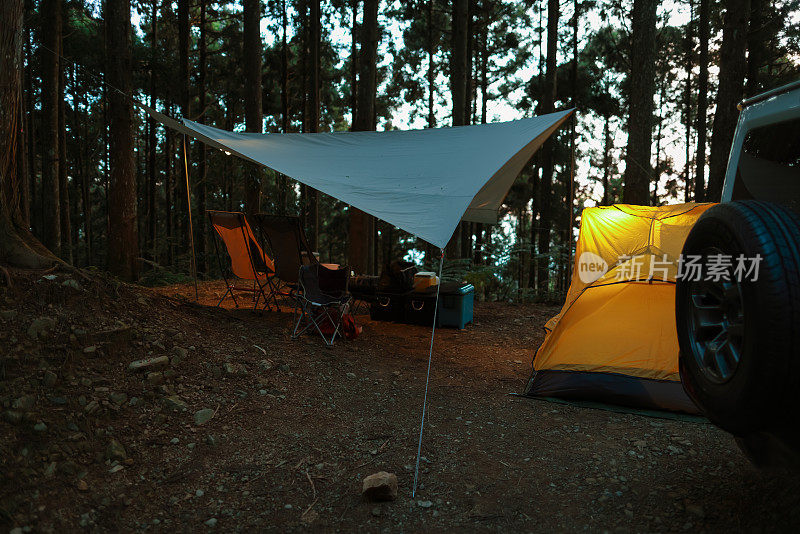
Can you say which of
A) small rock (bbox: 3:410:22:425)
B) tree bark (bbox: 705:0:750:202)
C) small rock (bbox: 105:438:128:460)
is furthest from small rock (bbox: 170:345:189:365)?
tree bark (bbox: 705:0:750:202)

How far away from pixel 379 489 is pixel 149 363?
1.75m

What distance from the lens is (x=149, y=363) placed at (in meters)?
2.99

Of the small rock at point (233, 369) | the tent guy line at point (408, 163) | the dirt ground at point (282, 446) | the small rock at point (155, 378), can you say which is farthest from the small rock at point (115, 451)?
the tent guy line at point (408, 163)

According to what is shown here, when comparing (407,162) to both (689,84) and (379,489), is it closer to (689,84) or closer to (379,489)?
(379,489)

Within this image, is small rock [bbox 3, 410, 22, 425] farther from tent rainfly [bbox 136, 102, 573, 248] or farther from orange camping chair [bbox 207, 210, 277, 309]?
orange camping chair [bbox 207, 210, 277, 309]

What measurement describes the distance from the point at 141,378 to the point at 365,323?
3231mm

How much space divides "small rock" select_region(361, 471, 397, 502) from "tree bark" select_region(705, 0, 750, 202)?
22.2ft

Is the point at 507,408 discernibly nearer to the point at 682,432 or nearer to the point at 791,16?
the point at 682,432

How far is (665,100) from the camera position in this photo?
17156 mm

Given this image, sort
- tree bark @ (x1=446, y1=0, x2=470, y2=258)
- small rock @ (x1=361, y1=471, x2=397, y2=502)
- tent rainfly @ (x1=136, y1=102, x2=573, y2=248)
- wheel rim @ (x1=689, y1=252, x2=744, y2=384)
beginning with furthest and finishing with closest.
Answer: tree bark @ (x1=446, y1=0, x2=470, y2=258)
tent rainfly @ (x1=136, y1=102, x2=573, y2=248)
small rock @ (x1=361, y1=471, x2=397, y2=502)
wheel rim @ (x1=689, y1=252, x2=744, y2=384)

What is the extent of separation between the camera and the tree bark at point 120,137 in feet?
18.5

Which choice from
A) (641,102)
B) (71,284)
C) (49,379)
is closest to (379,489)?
(49,379)

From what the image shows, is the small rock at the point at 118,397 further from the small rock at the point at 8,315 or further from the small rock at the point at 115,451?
the small rock at the point at 8,315

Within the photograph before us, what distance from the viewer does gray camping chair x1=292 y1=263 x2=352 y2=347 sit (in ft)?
15.0
